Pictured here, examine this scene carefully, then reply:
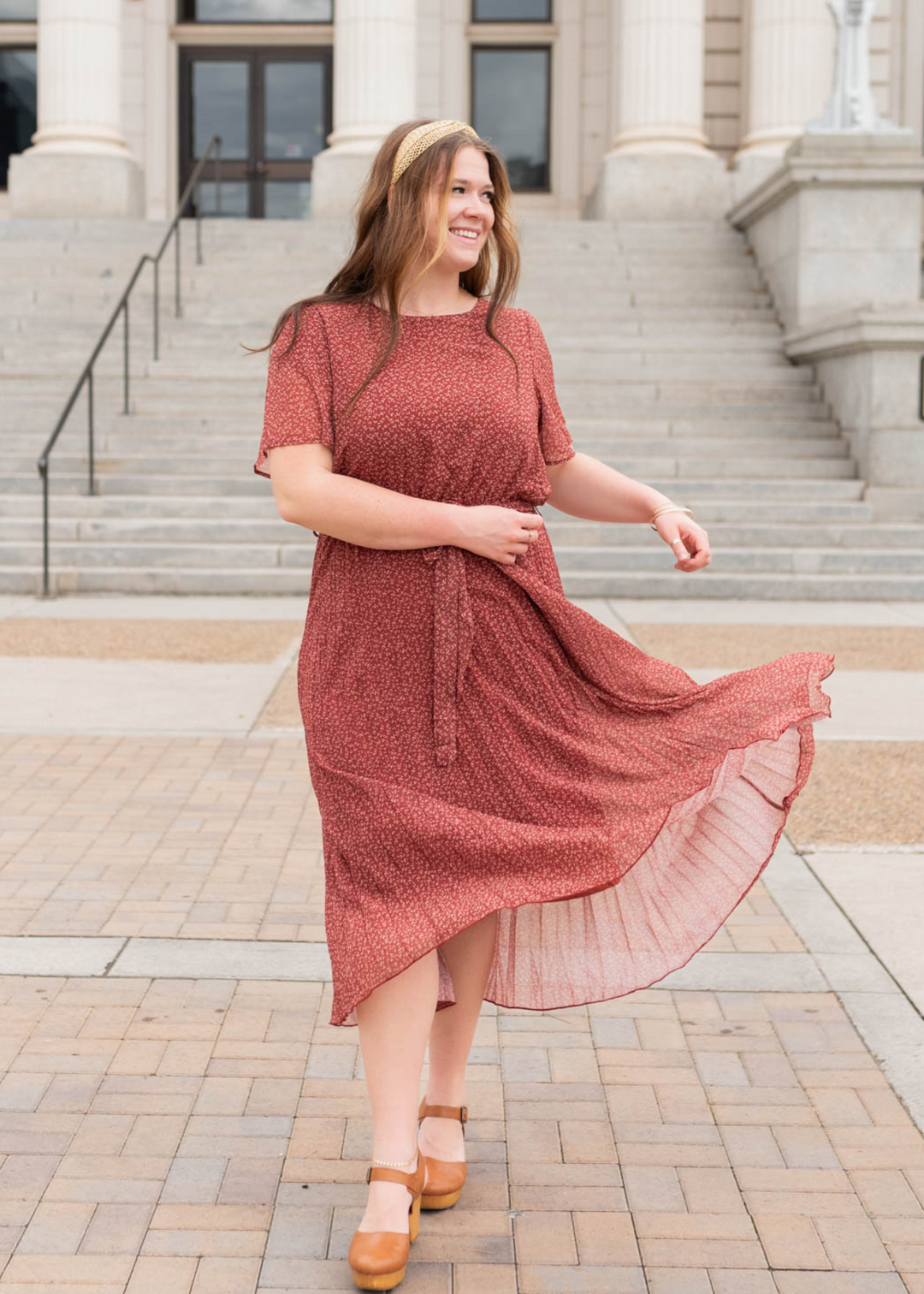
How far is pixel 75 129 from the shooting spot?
19.8 metres

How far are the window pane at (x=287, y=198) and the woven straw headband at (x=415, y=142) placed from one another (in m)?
23.0

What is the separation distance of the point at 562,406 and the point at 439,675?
1223cm

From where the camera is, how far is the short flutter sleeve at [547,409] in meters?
2.98

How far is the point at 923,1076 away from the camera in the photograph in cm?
349

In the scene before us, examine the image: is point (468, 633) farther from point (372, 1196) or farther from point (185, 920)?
point (185, 920)

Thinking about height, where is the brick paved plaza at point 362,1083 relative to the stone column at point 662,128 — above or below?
below

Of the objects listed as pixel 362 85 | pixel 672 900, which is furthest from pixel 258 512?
pixel 672 900

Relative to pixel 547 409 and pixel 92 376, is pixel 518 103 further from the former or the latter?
pixel 547 409

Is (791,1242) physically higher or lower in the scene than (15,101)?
lower

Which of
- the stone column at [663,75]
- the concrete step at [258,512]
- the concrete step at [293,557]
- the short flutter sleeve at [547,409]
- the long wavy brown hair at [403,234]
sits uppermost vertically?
the stone column at [663,75]

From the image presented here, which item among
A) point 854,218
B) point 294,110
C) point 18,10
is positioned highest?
point 18,10

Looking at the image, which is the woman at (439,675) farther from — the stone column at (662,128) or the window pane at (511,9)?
the window pane at (511,9)

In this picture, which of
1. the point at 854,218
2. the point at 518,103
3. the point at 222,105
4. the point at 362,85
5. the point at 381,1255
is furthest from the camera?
the point at 222,105

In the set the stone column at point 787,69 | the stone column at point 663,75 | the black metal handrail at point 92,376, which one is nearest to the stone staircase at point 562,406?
the black metal handrail at point 92,376
